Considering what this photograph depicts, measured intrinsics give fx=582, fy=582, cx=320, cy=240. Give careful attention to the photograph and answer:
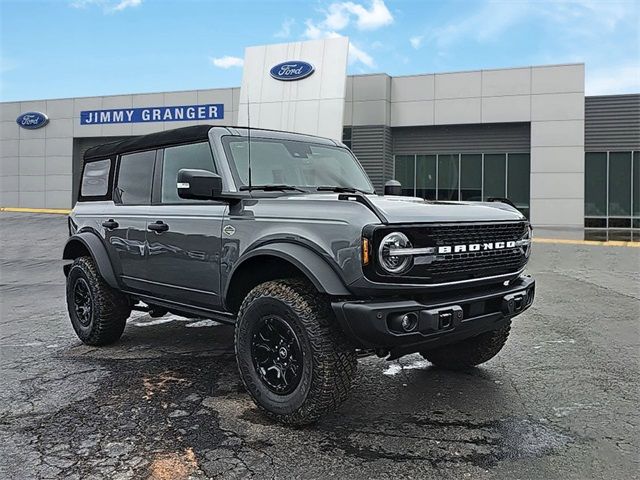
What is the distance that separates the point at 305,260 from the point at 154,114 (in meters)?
26.0

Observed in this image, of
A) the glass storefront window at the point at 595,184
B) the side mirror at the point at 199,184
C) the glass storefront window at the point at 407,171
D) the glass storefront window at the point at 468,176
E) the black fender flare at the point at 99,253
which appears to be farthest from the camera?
the glass storefront window at the point at 407,171

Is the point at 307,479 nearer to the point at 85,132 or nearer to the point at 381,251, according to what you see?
the point at 381,251

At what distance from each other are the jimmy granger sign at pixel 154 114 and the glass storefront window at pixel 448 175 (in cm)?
1017

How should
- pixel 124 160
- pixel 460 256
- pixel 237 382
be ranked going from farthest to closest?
1. pixel 124 160
2. pixel 237 382
3. pixel 460 256

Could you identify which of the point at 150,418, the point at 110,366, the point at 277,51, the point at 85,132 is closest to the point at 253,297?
the point at 150,418

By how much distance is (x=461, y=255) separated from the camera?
3607mm

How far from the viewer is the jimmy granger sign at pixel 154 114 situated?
26.7m

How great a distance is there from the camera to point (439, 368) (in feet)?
16.5

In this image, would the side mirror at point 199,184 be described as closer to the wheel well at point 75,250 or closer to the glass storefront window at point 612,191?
the wheel well at point 75,250

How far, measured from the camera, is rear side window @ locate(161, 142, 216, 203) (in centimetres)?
457

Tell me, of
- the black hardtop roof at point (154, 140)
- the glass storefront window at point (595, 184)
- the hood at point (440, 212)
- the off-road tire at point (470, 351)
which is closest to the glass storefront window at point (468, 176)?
the glass storefront window at point (595, 184)

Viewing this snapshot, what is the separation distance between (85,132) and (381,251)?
29.3 meters

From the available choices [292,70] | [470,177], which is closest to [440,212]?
[292,70]

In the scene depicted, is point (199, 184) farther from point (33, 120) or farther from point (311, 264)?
point (33, 120)
